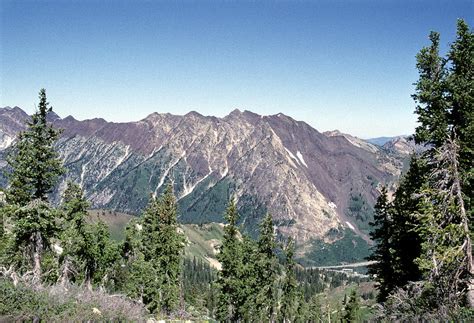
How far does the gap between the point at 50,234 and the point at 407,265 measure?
30.6 metres

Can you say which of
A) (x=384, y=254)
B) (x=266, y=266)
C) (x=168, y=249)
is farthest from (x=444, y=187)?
(x=266, y=266)

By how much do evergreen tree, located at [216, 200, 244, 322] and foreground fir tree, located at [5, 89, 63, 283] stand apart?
27.2m

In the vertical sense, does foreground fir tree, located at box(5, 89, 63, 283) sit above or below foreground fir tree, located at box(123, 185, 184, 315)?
above

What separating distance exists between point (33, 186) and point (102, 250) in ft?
76.5

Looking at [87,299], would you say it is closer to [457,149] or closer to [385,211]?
[457,149]

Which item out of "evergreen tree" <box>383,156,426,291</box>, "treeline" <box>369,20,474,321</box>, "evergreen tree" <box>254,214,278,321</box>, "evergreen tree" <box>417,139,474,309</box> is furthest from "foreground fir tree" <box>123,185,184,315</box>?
"evergreen tree" <box>417,139,474,309</box>

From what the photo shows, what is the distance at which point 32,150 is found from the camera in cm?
3353

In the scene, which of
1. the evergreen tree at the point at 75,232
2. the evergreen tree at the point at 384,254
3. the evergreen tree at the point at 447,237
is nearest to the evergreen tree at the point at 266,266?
the evergreen tree at the point at 384,254

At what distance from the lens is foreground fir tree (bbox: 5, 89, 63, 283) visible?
33344 millimetres

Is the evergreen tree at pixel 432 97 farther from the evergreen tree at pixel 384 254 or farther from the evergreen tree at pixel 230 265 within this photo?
the evergreen tree at pixel 230 265

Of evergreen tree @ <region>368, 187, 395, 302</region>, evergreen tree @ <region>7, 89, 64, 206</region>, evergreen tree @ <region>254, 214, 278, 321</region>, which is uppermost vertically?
evergreen tree @ <region>7, 89, 64, 206</region>

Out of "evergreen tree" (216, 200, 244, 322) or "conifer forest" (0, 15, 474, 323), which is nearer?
"conifer forest" (0, 15, 474, 323)

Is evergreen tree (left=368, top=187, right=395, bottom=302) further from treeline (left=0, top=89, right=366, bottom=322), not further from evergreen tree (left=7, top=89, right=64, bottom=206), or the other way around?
evergreen tree (left=7, top=89, right=64, bottom=206)

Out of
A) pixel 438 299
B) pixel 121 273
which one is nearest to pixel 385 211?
Result: pixel 438 299
